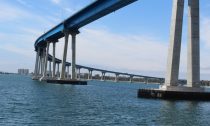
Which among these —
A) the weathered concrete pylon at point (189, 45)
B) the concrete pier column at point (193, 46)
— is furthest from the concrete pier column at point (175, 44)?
the concrete pier column at point (193, 46)

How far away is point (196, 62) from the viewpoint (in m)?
68.9

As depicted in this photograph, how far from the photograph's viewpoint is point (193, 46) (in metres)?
68.9

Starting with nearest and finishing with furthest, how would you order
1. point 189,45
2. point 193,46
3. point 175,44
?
point 175,44, point 193,46, point 189,45

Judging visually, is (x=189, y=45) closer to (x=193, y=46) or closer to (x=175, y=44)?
(x=193, y=46)

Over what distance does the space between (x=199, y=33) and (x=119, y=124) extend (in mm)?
38176

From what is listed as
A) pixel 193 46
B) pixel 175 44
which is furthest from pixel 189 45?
pixel 175 44

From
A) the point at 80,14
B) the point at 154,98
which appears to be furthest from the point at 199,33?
the point at 80,14

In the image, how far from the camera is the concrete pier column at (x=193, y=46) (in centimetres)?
6894

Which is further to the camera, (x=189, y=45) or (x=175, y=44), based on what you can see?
(x=189, y=45)

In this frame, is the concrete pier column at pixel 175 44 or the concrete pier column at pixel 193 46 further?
the concrete pier column at pixel 193 46

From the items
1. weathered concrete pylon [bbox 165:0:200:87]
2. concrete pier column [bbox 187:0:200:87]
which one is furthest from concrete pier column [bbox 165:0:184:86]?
concrete pier column [bbox 187:0:200:87]

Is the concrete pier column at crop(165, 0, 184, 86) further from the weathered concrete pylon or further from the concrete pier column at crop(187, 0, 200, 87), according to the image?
the concrete pier column at crop(187, 0, 200, 87)

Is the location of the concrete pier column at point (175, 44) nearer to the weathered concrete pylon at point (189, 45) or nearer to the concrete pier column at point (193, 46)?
the weathered concrete pylon at point (189, 45)

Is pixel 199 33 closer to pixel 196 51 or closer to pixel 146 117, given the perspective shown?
pixel 196 51
